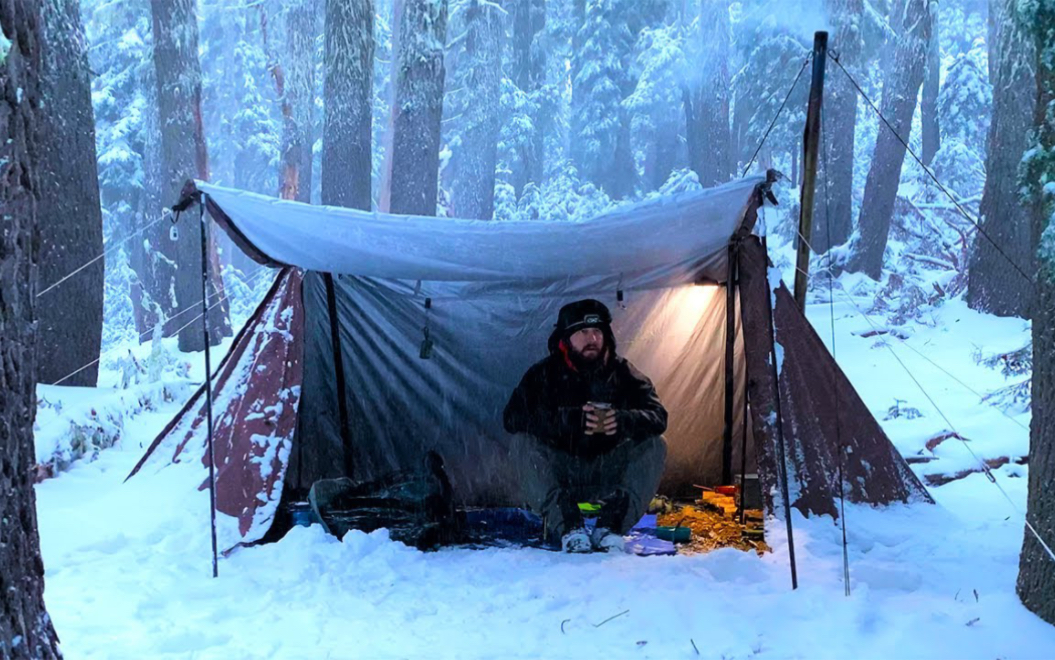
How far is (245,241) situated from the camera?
15.1 feet

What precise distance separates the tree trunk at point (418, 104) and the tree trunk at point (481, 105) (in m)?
3.68

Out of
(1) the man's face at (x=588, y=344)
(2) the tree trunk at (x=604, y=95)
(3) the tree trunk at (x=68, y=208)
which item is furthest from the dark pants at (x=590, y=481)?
(2) the tree trunk at (x=604, y=95)

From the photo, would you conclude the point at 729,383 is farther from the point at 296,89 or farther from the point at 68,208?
the point at 296,89

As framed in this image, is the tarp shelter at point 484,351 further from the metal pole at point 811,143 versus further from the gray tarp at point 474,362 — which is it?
the metal pole at point 811,143

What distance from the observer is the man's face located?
519 cm

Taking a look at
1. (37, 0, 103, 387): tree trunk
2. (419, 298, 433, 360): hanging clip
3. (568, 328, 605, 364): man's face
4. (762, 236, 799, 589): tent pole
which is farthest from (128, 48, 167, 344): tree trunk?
(762, 236, 799, 589): tent pole

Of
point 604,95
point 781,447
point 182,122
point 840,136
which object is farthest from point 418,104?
point 604,95

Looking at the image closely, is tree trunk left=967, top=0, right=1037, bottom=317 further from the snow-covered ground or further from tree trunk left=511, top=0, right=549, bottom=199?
tree trunk left=511, top=0, right=549, bottom=199

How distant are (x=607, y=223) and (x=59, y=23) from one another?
4.79 meters

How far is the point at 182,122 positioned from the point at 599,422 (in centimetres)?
944

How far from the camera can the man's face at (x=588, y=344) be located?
204 inches

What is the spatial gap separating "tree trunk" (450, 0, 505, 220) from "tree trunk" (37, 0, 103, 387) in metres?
9.05

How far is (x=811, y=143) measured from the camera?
4637 millimetres

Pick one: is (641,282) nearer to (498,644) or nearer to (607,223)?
(607,223)
